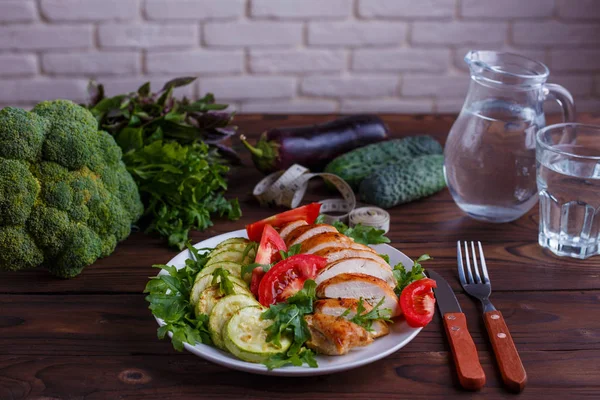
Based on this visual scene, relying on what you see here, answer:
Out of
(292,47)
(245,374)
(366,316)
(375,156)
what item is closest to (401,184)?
(375,156)

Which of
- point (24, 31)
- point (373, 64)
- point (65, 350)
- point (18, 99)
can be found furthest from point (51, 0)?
point (65, 350)

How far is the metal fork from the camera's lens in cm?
121

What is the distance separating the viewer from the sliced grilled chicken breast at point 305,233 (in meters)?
1.54

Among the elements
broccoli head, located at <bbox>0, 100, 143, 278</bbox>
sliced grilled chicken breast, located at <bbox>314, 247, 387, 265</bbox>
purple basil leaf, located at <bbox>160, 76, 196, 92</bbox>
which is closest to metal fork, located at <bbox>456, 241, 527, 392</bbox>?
sliced grilled chicken breast, located at <bbox>314, 247, 387, 265</bbox>

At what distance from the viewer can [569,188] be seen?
1.61 metres

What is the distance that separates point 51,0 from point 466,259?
2.38m

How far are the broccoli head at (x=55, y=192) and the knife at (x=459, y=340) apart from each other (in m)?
0.79

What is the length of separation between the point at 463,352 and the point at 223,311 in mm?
446

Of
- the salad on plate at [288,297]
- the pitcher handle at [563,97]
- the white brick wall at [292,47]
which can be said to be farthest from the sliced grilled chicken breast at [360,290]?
the white brick wall at [292,47]

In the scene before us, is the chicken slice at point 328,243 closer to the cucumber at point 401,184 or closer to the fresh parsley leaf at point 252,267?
the fresh parsley leaf at point 252,267

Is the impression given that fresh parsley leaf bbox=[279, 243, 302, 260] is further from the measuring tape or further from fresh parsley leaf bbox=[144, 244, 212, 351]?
the measuring tape

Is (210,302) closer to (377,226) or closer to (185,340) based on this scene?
(185,340)

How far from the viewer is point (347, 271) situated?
1376 millimetres

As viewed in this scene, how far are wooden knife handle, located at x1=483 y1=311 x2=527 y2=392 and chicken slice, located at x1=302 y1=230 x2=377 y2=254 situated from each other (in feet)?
0.92
